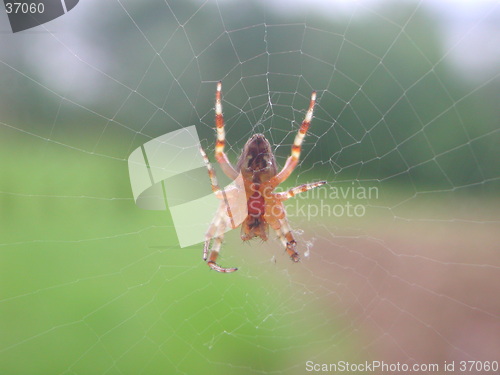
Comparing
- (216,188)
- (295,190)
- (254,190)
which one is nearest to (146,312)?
(216,188)

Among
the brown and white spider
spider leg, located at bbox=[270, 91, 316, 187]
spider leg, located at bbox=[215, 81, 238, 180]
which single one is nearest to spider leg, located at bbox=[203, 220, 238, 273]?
the brown and white spider

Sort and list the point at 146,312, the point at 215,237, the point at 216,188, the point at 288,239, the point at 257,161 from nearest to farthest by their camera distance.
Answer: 1. the point at 257,161
2. the point at 216,188
3. the point at 215,237
4. the point at 288,239
5. the point at 146,312

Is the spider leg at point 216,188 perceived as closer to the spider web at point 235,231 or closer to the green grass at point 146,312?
the spider web at point 235,231

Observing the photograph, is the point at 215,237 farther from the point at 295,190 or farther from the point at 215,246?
the point at 295,190

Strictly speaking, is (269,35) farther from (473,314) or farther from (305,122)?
(305,122)

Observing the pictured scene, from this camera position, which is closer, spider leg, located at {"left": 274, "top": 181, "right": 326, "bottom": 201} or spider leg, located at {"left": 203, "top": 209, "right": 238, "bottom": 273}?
spider leg, located at {"left": 274, "top": 181, "right": 326, "bottom": 201}

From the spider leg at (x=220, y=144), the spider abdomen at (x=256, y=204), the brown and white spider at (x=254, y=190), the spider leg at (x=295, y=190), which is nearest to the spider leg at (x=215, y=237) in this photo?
the brown and white spider at (x=254, y=190)

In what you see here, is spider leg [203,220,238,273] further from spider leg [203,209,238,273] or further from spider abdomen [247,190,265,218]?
spider abdomen [247,190,265,218]

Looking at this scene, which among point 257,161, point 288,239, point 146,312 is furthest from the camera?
point 146,312
